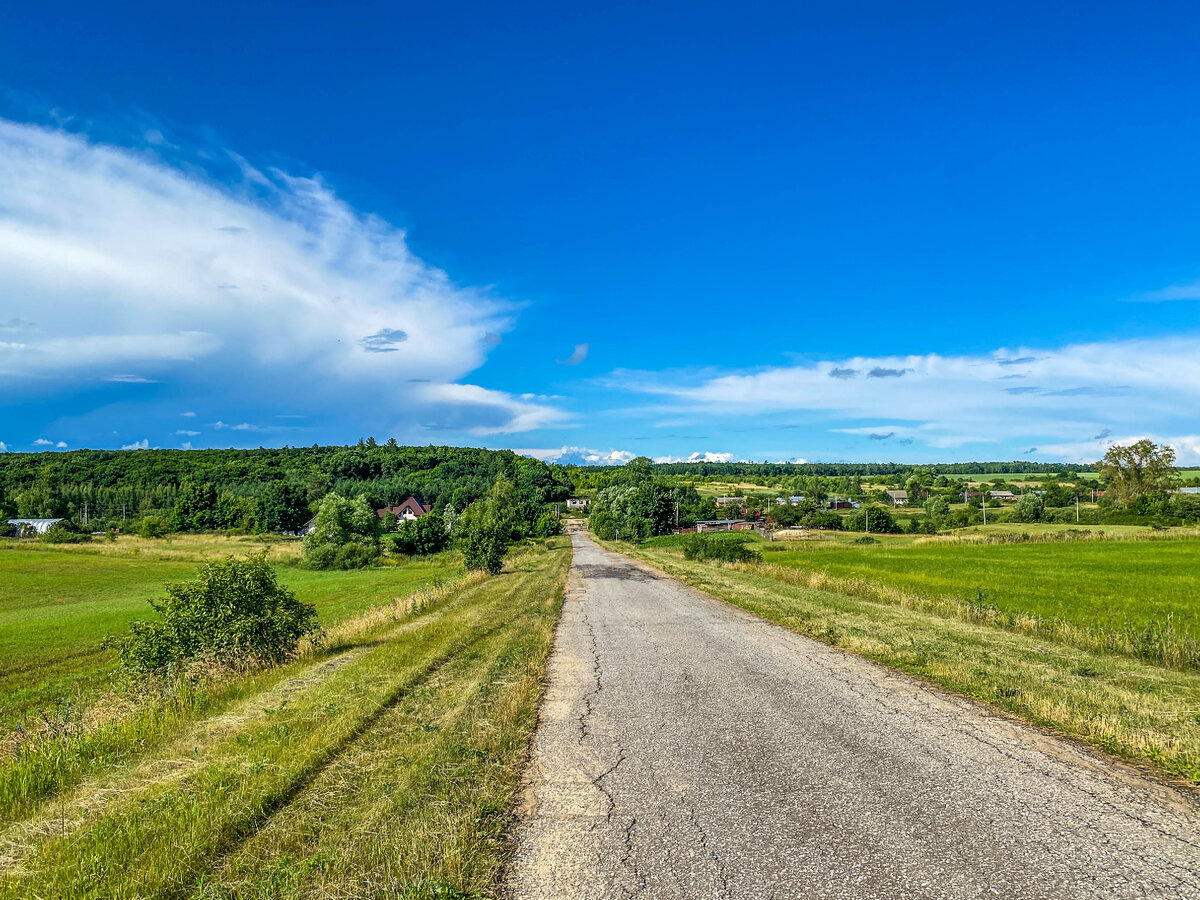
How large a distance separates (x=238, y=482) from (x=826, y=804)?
162 metres

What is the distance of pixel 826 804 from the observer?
6.15 m

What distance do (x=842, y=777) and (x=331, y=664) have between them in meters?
11.0

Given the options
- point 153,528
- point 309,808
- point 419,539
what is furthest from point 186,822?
point 153,528

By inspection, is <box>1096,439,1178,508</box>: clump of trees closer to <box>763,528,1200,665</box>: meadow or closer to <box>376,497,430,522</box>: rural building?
<box>763,528,1200,665</box>: meadow

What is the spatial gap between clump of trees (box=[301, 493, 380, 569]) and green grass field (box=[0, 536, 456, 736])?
7.72 ft

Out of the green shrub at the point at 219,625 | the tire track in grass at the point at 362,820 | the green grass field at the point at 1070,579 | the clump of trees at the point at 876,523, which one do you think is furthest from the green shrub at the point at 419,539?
the clump of trees at the point at 876,523

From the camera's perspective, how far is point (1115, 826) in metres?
5.61

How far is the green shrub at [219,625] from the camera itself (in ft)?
39.2

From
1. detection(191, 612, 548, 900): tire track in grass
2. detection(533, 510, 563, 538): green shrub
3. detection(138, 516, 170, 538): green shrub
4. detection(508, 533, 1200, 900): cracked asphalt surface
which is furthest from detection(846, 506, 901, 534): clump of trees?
detection(138, 516, 170, 538): green shrub

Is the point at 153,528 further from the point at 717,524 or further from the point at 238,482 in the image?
the point at 717,524

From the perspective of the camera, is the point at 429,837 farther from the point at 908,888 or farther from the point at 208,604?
the point at 208,604

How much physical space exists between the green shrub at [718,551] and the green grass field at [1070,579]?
418 cm

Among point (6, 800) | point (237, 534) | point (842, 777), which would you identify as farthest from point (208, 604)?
point (237, 534)

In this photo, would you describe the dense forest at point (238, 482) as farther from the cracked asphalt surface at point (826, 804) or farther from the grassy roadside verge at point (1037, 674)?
the cracked asphalt surface at point (826, 804)
